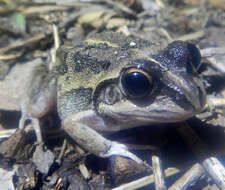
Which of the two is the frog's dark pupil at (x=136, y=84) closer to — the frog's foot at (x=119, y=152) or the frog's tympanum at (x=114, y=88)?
the frog's tympanum at (x=114, y=88)

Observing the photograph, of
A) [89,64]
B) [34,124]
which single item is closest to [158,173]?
[89,64]

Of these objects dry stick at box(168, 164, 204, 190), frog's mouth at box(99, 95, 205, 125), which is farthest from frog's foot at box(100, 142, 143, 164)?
dry stick at box(168, 164, 204, 190)

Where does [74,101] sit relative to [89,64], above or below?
below

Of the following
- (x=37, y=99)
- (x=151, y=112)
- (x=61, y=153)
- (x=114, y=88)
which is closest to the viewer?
(x=151, y=112)

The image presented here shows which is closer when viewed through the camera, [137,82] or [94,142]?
[137,82]

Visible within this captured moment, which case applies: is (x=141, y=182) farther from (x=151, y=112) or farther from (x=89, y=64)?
(x=89, y=64)

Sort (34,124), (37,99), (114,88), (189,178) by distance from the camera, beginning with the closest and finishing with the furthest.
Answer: (189,178) → (114,88) → (34,124) → (37,99)

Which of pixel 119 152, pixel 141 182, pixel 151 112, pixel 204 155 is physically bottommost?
pixel 141 182
